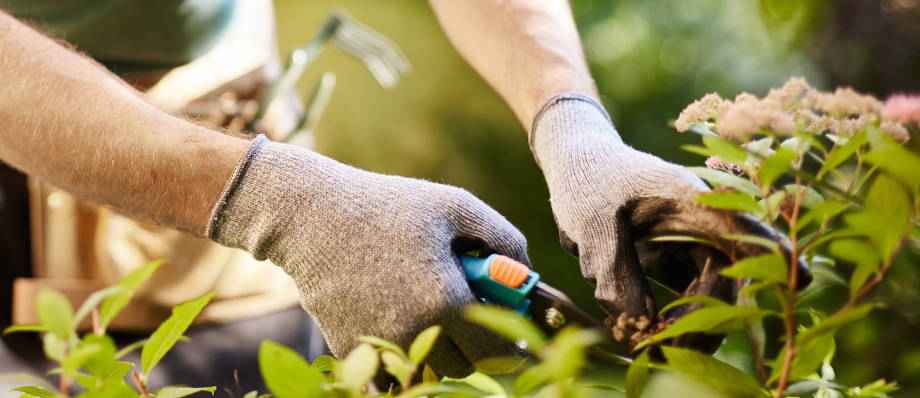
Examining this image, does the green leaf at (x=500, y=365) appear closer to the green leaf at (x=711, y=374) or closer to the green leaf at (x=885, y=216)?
the green leaf at (x=711, y=374)

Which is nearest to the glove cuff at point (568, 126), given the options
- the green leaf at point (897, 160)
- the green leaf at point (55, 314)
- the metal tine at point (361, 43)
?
the green leaf at point (897, 160)

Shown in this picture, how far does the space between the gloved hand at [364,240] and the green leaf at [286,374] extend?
0.21 m

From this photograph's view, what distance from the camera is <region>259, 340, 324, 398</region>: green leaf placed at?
17.3 inches

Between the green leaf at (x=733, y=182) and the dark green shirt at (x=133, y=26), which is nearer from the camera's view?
the green leaf at (x=733, y=182)

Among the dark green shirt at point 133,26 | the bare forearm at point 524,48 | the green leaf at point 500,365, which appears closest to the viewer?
the green leaf at point 500,365

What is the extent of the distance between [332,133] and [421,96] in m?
0.35

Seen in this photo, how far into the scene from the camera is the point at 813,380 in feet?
2.02

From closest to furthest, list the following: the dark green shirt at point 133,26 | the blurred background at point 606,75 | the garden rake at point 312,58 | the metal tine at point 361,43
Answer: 1. the dark green shirt at point 133,26
2. the garden rake at point 312,58
3. the metal tine at point 361,43
4. the blurred background at point 606,75

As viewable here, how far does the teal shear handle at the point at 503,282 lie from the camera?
0.65 metres

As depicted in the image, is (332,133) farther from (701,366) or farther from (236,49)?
(701,366)

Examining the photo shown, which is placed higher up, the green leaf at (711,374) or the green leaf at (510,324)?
the green leaf at (510,324)

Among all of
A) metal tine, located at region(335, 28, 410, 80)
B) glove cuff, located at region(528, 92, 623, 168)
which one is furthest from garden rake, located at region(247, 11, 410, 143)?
glove cuff, located at region(528, 92, 623, 168)

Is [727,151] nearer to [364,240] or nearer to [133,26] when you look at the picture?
[364,240]

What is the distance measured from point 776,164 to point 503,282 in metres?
0.23
